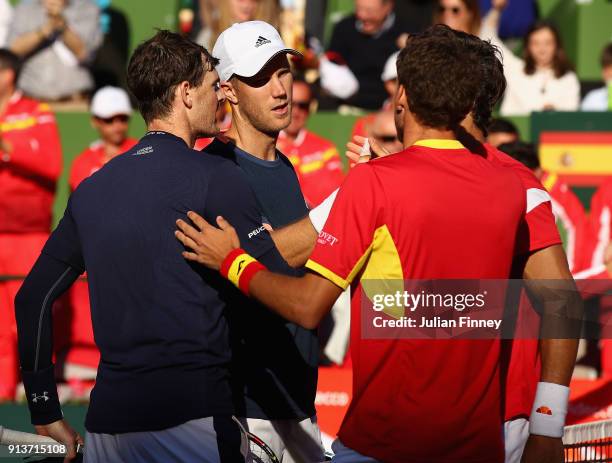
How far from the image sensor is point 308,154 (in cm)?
839

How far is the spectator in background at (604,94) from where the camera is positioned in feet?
30.7

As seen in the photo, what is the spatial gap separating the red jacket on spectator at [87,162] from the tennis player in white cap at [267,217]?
3976mm

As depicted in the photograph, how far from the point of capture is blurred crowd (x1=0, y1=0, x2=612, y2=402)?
7.82 meters

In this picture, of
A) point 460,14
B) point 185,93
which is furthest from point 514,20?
point 185,93

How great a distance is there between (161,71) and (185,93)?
0.11 m

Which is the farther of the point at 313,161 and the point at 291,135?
the point at 291,135

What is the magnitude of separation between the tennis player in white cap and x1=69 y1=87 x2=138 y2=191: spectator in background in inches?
152

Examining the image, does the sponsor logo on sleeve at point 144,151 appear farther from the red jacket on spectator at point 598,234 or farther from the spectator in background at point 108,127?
the spectator in background at point 108,127

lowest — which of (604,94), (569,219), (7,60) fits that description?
(569,219)

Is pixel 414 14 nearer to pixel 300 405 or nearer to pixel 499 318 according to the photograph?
pixel 300 405

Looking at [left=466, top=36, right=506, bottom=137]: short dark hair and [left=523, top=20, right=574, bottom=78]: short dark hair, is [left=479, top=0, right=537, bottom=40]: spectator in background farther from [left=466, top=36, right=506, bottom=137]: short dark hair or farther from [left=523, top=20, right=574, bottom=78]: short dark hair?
[left=466, top=36, right=506, bottom=137]: short dark hair

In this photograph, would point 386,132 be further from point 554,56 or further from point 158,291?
point 158,291

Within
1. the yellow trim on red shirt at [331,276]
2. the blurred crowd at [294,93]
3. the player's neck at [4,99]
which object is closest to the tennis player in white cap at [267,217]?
the yellow trim on red shirt at [331,276]

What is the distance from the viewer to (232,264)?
11.3 feet
